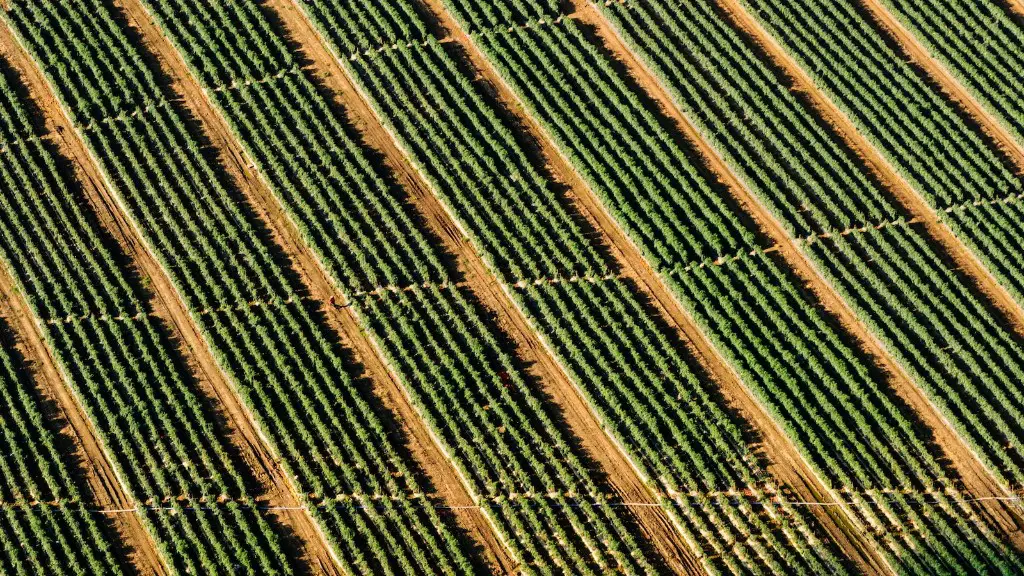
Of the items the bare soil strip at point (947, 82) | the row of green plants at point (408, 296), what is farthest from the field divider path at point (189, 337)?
the bare soil strip at point (947, 82)

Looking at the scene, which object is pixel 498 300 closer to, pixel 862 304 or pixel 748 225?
pixel 748 225

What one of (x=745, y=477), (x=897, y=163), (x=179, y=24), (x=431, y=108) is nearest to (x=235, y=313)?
(x=431, y=108)

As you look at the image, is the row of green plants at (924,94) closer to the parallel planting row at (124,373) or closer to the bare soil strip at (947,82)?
the bare soil strip at (947,82)

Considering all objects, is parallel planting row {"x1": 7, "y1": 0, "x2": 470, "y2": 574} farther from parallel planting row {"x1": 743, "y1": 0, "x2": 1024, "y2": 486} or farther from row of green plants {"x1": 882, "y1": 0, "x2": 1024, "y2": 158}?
row of green plants {"x1": 882, "y1": 0, "x2": 1024, "y2": 158}

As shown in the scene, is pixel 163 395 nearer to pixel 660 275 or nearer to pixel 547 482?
pixel 547 482

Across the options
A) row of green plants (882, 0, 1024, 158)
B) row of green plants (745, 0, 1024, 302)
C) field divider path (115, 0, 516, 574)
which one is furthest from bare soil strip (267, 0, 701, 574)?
row of green plants (882, 0, 1024, 158)
